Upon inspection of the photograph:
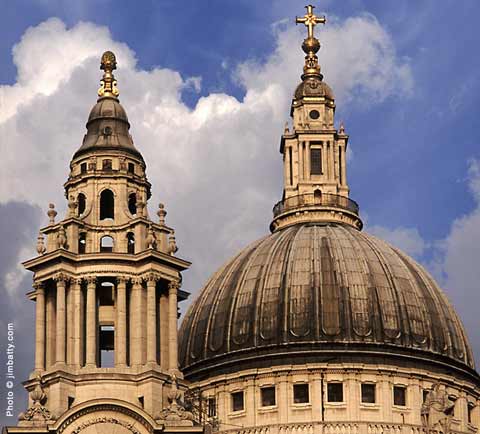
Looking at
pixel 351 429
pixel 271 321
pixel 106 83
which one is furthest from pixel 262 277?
pixel 106 83

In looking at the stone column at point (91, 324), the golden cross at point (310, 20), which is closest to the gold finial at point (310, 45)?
the golden cross at point (310, 20)

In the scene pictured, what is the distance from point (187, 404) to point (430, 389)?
942 inches

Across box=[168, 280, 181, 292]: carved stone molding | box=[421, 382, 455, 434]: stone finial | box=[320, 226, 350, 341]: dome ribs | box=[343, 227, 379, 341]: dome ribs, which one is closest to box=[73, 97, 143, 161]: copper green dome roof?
box=[168, 280, 181, 292]: carved stone molding

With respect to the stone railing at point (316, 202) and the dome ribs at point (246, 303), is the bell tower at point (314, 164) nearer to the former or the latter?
the stone railing at point (316, 202)

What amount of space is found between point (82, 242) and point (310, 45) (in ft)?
150

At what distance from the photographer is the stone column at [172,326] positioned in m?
131

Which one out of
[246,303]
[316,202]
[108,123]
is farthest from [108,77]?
[316,202]

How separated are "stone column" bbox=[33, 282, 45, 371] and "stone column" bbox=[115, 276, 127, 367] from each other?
14.1 ft

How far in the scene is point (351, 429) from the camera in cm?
14838

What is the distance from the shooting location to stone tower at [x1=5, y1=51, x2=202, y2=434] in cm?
12544

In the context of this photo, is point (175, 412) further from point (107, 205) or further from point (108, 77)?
point (108, 77)

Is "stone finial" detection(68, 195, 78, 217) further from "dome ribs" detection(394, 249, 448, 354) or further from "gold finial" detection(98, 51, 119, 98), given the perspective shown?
"dome ribs" detection(394, 249, 448, 354)

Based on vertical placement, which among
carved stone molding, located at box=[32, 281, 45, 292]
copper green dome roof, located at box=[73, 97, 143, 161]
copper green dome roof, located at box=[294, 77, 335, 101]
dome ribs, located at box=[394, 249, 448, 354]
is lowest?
carved stone molding, located at box=[32, 281, 45, 292]

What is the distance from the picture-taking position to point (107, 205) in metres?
135
